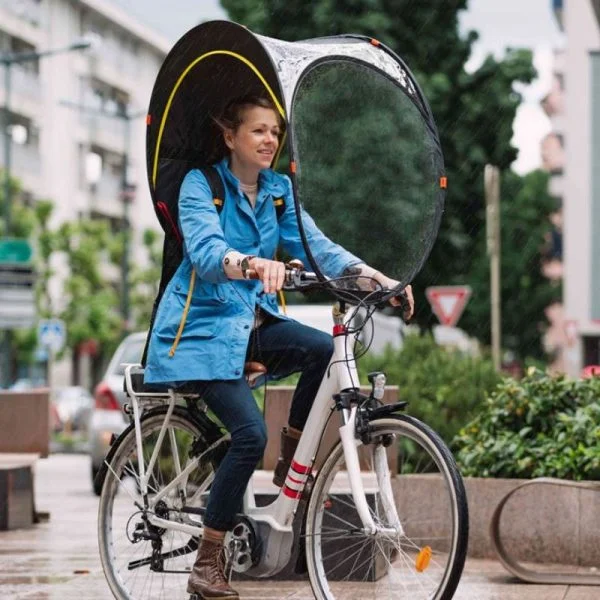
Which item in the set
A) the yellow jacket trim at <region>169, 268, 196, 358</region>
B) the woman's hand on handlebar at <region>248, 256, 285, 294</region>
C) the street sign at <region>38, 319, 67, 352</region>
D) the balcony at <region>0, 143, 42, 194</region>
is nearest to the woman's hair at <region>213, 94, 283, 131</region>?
the yellow jacket trim at <region>169, 268, 196, 358</region>

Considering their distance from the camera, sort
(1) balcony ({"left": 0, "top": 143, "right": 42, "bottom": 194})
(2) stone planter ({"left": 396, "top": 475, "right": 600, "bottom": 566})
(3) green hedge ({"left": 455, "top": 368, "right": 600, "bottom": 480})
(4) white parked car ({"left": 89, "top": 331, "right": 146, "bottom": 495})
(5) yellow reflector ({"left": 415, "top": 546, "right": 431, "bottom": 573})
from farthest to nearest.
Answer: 1. (1) balcony ({"left": 0, "top": 143, "right": 42, "bottom": 194})
2. (4) white parked car ({"left": 89, "top": 331, "right": 146, "bottom": 495})
3. (3) green hedge ({"left": 455, "top": 368, "right": 600, "bottom": 480})
4. (2) stone planter ({"left": 396, "top": 475, "right": 600, "bottom": 566})
5. (5) yellow reflector ({"left": 415, "top": 546, "right": 431, "bottom": 573})

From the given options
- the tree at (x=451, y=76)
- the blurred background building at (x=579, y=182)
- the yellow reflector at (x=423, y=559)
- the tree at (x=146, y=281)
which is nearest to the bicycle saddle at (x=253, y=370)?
the yellow reflector at (x=423, y=559)

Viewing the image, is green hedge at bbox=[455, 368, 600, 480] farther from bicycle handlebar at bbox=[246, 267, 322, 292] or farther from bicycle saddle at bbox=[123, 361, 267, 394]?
bicycle handlebar at bbox=[246, 267, 322, 292]

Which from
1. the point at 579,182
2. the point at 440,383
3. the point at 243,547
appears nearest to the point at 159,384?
the point at 243,547

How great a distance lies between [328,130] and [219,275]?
0.65m

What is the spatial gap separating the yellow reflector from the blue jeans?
74 centimetres

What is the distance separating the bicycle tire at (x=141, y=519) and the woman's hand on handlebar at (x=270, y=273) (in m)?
0.97

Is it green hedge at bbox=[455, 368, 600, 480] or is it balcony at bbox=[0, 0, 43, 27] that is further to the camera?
balcony at bbox=[0, 0, 43, 27]

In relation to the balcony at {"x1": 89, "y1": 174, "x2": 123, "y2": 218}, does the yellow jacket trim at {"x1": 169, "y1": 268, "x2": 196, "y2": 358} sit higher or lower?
lower

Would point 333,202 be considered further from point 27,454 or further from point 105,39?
point 105,39

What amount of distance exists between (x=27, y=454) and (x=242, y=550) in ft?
18.7

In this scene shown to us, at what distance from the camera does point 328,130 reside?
591cm

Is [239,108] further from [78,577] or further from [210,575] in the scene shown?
[78,577]

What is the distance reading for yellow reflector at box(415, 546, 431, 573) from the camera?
5.31 meters
